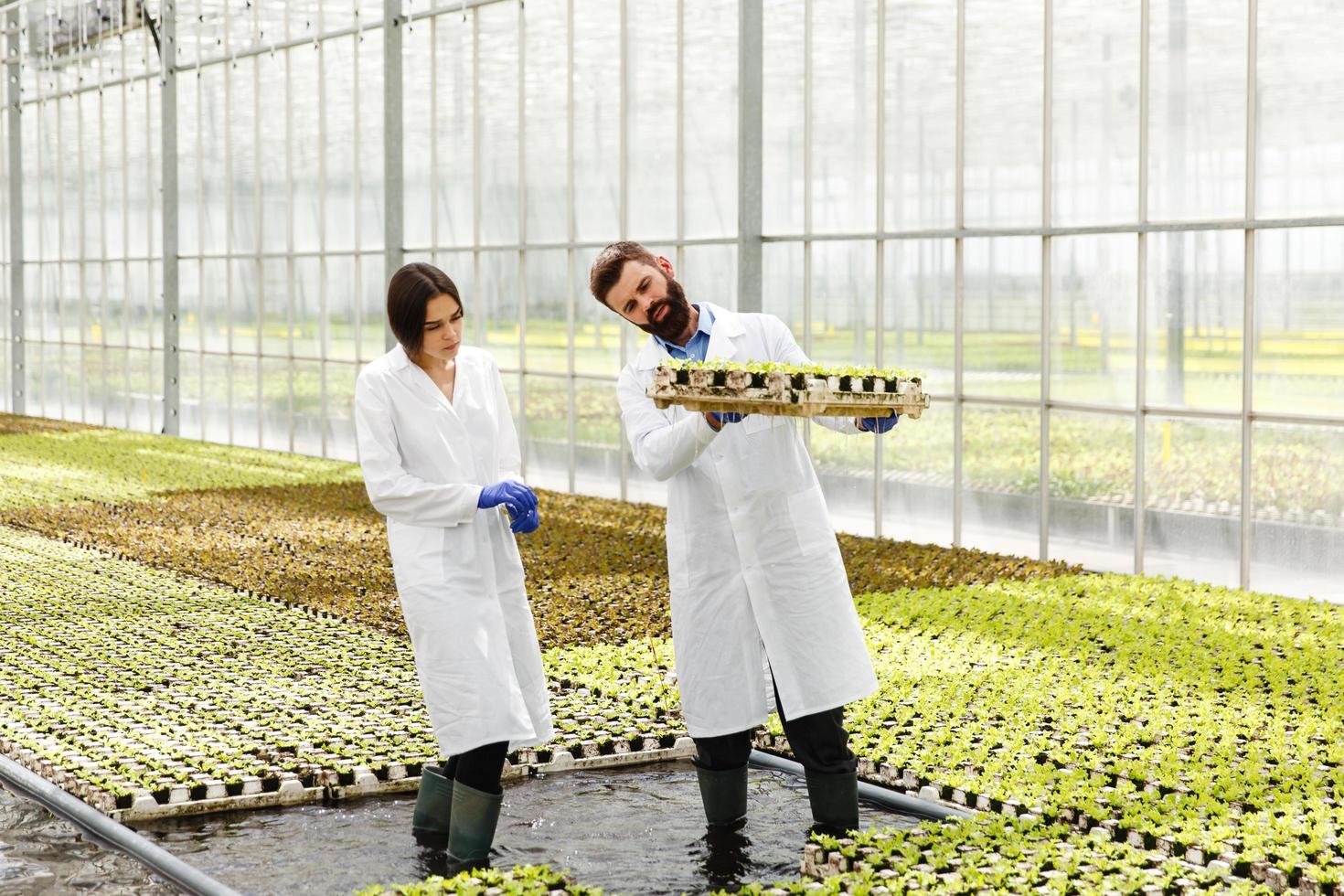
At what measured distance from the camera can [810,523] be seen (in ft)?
13.3

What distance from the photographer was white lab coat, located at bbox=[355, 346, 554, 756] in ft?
12.8

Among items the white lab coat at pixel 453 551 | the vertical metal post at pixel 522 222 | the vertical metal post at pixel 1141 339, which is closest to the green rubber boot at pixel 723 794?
the white lab coat at pixel 453 551

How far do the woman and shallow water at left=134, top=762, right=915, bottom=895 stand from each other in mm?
300

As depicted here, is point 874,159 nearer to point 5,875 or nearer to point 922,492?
point 922,492

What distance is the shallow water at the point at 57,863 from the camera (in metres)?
4.07

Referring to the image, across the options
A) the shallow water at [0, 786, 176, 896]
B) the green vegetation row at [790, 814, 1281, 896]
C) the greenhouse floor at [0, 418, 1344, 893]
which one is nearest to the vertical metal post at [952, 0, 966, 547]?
the greenhouse floor at [0, 418, 1344, 893]

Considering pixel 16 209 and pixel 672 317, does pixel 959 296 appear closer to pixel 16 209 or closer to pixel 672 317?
pixel 672 317

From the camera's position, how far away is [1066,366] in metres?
9.76

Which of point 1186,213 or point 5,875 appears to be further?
point 1186,213

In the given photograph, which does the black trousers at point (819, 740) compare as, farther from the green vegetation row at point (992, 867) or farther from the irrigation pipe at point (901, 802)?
the irrigation pipe at point (901, 802)

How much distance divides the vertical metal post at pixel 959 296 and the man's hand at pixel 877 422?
619cm

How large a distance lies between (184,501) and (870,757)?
326 inches

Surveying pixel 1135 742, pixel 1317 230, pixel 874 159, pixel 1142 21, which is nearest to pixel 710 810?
pixel 1135 742

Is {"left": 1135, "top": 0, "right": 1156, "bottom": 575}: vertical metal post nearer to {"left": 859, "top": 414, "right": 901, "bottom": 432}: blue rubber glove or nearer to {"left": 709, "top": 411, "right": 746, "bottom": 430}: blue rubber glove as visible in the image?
{"left": 859, "top": 414, "right": 901, "bottom": 432}: blue rubber glove
